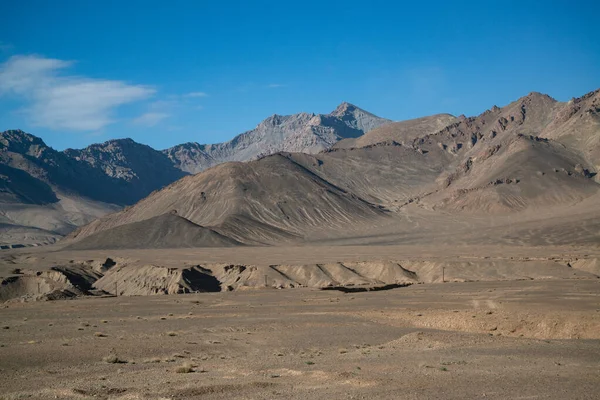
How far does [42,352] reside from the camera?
88.5 feet

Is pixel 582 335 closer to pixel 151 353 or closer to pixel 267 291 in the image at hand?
pixel 151 353

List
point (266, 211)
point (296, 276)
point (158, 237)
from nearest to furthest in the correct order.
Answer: point (296, 276) < point (158, 237) < point (266, 211)

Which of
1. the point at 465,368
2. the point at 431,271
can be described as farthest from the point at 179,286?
the point at 465,368

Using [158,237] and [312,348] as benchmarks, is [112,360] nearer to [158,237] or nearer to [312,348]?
[312,348]

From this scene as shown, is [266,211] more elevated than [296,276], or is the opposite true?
[266,211]

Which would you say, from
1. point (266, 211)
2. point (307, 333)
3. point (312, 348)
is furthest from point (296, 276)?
point (266, 211)

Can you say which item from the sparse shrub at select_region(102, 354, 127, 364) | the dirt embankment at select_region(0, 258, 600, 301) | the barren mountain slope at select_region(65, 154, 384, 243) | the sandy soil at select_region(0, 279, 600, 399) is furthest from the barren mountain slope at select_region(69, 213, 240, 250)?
the sparse shrub at select_region(102, 354, 127, 364)

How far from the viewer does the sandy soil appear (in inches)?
758

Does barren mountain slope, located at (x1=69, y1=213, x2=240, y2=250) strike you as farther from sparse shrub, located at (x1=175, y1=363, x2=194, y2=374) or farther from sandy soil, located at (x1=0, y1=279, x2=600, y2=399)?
sparse shrub, located at (x1=175, y1=363, x2=194, y2=374)

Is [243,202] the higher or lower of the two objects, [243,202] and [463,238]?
the higher

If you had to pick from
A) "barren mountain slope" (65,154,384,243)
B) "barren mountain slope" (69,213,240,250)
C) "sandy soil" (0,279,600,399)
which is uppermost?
"barren mountain slope" (65,154,384,243)

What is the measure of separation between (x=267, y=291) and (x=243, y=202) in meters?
129

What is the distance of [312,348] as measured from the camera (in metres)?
29.2

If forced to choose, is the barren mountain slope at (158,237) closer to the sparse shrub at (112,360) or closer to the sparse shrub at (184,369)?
the sparse shrub at (112,360)
